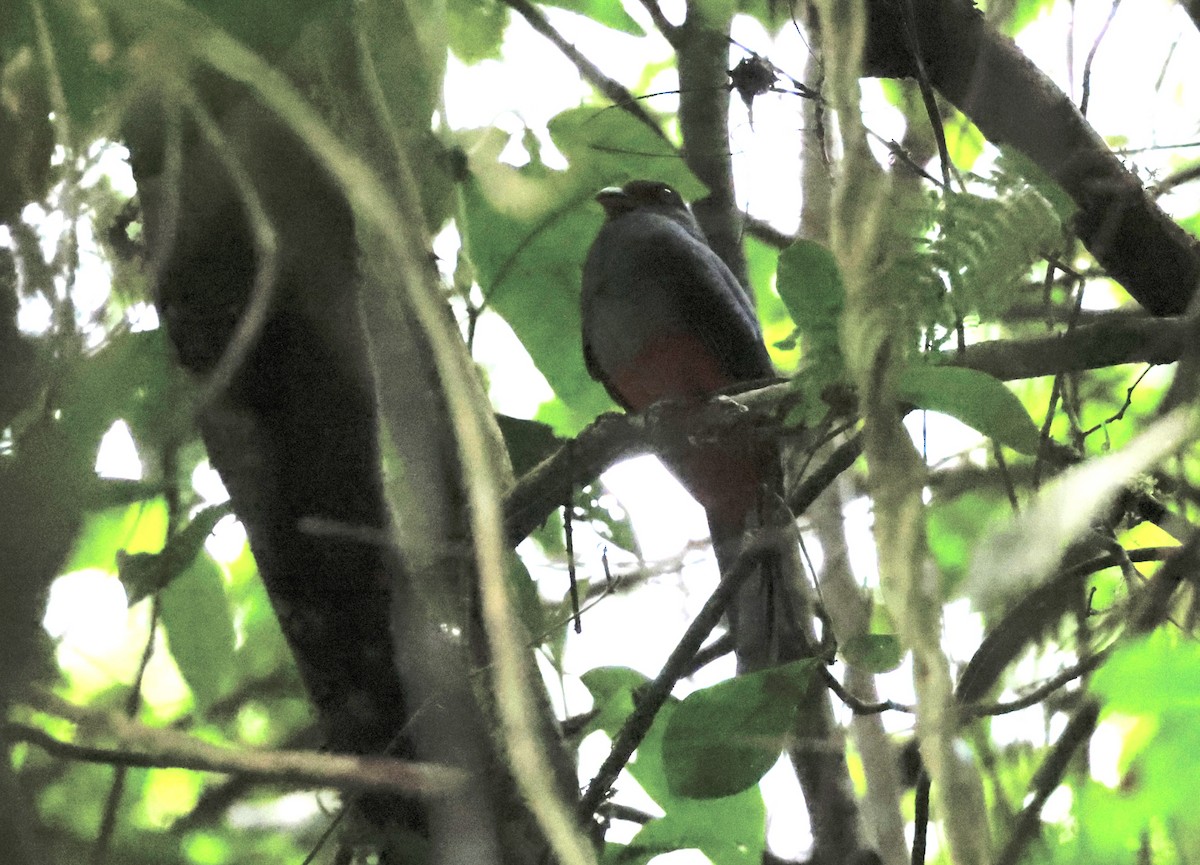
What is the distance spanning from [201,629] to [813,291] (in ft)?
2.03

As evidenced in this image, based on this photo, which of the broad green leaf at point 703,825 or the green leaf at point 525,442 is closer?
the broad green leaf at point 703,825

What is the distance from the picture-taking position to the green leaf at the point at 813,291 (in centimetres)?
78

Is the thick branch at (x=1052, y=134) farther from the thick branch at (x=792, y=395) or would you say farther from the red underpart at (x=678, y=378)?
the red underpart at (x=678, y=378)

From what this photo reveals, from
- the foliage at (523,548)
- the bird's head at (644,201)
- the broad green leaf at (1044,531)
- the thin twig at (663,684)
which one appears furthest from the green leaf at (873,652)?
the bird's head at (644,201)

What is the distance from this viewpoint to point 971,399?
71cm

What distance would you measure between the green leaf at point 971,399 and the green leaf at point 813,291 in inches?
3.0

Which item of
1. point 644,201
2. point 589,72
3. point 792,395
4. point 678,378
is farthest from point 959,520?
point 644,201

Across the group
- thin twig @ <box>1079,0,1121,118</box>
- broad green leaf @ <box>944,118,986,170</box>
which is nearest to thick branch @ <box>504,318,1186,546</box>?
thin twig @ <box>1079,0,1121,118</box>

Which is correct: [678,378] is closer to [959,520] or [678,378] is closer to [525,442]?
[525,442]

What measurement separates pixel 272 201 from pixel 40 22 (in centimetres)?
22

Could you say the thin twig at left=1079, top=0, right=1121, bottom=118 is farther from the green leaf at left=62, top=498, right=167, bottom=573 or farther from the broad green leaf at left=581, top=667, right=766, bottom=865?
the green leaf at left=62, top=498, right=167, bottom=573

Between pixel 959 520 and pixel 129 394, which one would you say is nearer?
pixel 129 394

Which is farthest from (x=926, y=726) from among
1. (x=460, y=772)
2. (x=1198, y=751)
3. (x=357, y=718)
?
(x=357, y=718)

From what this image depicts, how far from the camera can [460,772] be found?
84cm
